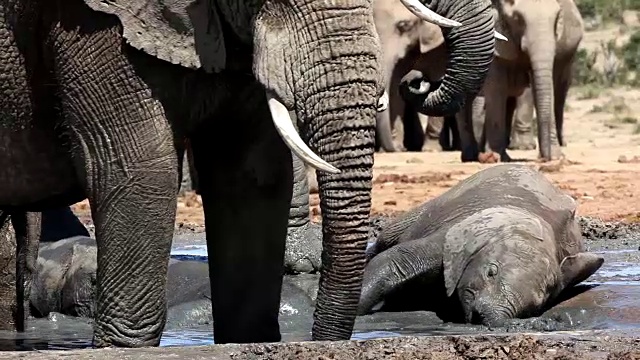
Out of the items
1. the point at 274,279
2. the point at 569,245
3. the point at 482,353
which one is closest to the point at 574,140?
the point at 569,245

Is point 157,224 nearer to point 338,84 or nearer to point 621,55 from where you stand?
point 338,84

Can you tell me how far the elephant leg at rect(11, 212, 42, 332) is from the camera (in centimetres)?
759

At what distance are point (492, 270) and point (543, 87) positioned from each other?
10155mm

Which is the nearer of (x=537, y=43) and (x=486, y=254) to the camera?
(x=486, y=254)

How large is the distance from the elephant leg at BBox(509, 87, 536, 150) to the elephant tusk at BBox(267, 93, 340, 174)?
16.1 meters

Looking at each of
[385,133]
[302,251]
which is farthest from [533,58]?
[302,251]

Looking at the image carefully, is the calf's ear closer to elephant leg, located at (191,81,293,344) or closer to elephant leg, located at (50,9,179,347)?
elephant leg, located at (191,81,293,344)

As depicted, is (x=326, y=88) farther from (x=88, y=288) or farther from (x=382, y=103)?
(x=88, y=288)

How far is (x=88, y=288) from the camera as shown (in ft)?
28.3

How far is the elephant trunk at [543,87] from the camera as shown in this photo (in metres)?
17.7

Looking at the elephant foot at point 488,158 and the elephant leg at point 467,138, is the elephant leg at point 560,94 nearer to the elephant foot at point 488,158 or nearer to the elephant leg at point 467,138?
the elephant leg at point 467,138

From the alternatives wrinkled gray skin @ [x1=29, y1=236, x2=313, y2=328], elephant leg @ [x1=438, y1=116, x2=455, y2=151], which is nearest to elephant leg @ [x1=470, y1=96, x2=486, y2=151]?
elephant leg @ [x1=438, y1=116, x2=455, y2=151]

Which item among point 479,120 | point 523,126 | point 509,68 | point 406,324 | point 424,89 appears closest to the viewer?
point 424,89

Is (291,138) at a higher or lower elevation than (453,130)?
higher
